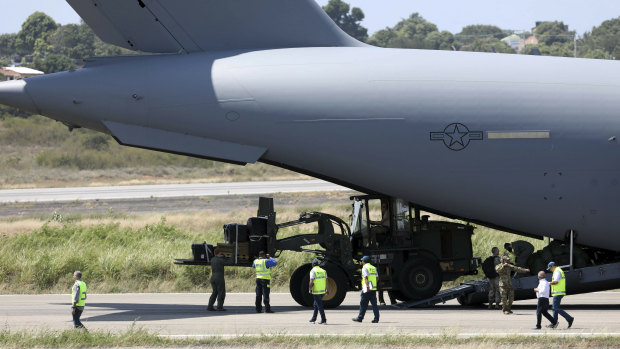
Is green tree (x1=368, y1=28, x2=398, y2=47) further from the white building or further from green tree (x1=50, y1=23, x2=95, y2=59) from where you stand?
the white building

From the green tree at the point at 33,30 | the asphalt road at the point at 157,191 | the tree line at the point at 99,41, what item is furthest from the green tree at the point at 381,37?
the asphalt road at the point at 157,191

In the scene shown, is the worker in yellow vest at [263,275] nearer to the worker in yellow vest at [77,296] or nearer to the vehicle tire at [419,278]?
the vehicle tire at [419,278]

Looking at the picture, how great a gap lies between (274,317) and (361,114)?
17.4ft

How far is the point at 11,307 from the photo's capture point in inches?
930

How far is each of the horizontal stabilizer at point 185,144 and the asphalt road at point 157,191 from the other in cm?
4115

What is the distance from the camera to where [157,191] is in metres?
67.4

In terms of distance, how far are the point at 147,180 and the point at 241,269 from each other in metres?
51.4

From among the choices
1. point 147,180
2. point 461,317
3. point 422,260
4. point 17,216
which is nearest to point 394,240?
point 422,260

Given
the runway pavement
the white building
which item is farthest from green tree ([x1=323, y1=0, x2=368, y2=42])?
the runway pavement

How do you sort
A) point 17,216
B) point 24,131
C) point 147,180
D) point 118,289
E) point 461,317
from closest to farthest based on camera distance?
1. point 461,317
2. point 118,289
3. point 17,216
4. point 147,180
5. point 24,131

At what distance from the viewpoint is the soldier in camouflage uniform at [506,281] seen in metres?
21.6

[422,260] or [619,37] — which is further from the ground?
[619,37]

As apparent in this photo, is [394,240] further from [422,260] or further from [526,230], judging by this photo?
[526,230]

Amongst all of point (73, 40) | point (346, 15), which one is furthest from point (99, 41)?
point (346, 15)
